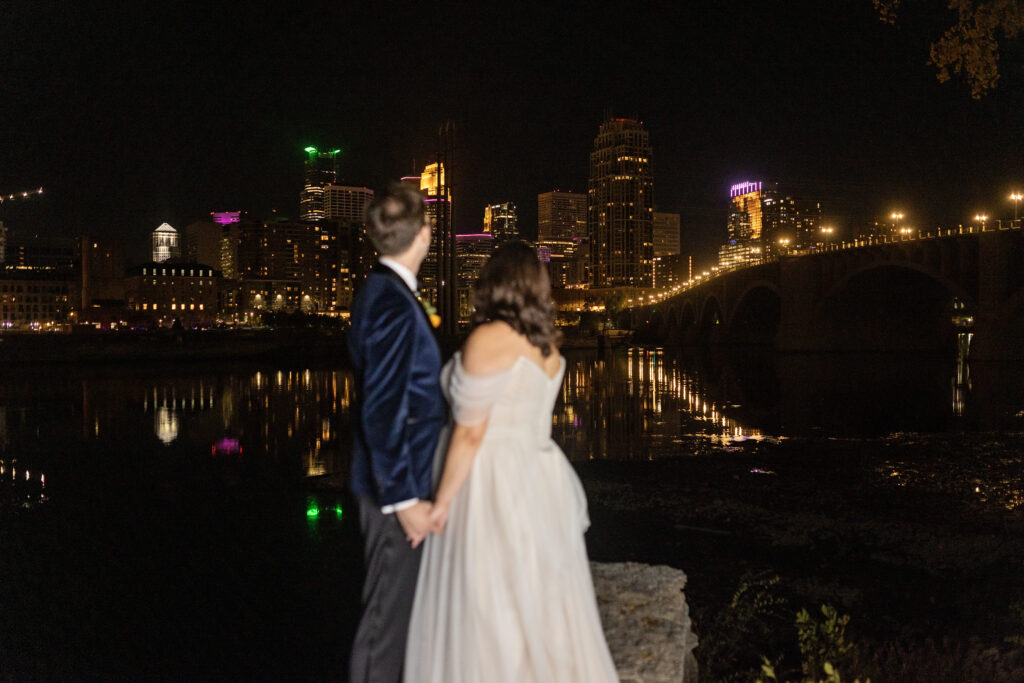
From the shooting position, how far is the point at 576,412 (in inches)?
844

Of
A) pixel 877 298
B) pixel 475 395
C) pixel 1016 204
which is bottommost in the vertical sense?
pixel 475 395

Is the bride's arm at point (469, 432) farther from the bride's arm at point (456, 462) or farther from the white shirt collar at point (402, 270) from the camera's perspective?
the white shirt collar at point (402, 270)

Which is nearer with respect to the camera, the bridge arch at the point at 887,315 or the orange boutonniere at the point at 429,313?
the orange boutonniere at the point at 429,313

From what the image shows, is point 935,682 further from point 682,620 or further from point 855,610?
point 855,610

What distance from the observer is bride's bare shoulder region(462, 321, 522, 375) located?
311 centimetres

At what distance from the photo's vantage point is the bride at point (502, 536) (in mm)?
3104

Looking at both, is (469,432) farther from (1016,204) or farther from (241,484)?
(1016,204)

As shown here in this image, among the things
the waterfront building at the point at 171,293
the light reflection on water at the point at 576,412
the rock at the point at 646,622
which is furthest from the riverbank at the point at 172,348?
the waterfront building at the point at 171,293

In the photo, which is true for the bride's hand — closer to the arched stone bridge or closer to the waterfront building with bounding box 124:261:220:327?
the arched stone bridge

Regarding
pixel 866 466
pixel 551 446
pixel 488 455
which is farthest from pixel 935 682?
pixel 866 466

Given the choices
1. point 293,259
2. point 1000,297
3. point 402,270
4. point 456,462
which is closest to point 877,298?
point 1000,297

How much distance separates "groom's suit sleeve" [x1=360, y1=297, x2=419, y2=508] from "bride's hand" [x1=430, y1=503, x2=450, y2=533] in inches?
4.0

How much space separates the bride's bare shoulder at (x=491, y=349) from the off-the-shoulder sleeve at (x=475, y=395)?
0.09ft

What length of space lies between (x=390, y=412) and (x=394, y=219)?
83 cm
